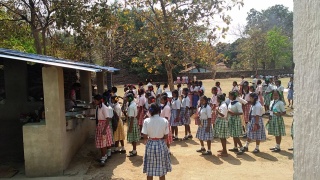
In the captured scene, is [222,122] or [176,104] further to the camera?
[176,104]

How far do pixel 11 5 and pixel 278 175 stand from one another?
10.2m

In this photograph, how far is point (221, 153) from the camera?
7.53m

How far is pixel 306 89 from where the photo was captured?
974 millimetres

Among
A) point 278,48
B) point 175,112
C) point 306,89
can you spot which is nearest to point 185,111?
point 175,112

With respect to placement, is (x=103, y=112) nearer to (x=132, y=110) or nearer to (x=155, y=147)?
(x=132, y=110)

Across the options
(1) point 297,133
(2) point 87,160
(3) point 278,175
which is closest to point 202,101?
(3) point 278,175

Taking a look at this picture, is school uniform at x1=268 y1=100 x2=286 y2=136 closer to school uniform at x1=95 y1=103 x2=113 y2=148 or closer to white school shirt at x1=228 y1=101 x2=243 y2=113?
white school shirt at x1=228 y1=101 x2=243 y2=113

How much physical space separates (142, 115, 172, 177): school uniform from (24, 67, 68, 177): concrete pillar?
84.7 inches

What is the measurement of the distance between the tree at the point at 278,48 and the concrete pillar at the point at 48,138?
36.0 meters

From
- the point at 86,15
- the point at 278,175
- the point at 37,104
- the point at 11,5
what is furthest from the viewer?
the point at 11,5

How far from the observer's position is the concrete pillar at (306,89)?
943 mm

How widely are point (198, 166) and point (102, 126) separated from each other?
2268 mm

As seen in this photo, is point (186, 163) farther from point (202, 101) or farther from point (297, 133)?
point (297, 133)

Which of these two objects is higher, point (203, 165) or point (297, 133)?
point (297, 133)
